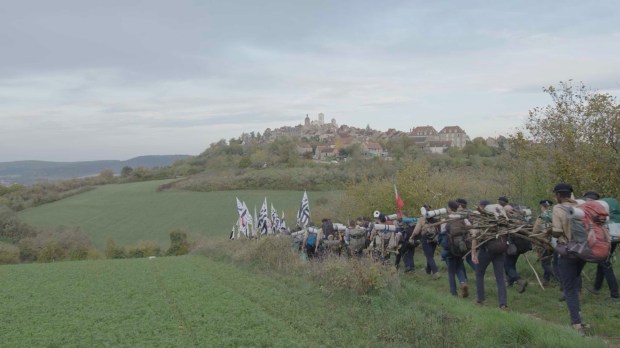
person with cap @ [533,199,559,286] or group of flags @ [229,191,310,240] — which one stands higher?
person with cap @ [533,199,559,286]

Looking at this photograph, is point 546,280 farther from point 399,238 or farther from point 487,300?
point 399,238

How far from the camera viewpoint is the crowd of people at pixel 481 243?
26.3 ft

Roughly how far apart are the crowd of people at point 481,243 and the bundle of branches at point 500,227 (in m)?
0.10

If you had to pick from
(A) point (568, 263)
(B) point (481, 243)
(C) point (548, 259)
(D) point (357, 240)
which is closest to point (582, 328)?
(A) point (568, 263)

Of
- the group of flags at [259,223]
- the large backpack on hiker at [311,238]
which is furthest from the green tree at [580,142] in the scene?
the group of flags at [259,223]

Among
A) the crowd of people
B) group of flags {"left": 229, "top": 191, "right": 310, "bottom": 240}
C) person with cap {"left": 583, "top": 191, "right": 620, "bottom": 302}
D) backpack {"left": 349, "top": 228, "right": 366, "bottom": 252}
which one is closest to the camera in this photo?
the crowd of people

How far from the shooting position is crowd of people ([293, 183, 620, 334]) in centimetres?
803

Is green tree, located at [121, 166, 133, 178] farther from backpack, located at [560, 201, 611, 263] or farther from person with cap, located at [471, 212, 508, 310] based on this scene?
backpack, located at [560, 201, 611, 263]

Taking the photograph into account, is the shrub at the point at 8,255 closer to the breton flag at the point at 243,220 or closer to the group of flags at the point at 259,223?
the group of flags at the point at 259,223

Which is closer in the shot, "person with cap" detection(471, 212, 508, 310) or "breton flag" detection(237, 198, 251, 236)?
"person with cap" detection(471, 212, 508, 310)

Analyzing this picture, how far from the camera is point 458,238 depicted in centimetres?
1095

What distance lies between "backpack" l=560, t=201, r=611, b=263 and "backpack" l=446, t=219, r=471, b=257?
320 centimetres

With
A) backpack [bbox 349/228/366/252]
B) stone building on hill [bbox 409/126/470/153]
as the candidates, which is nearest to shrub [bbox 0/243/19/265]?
backpack [bbox 349/228/366/252]

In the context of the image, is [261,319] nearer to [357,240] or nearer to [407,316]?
[407,316]
